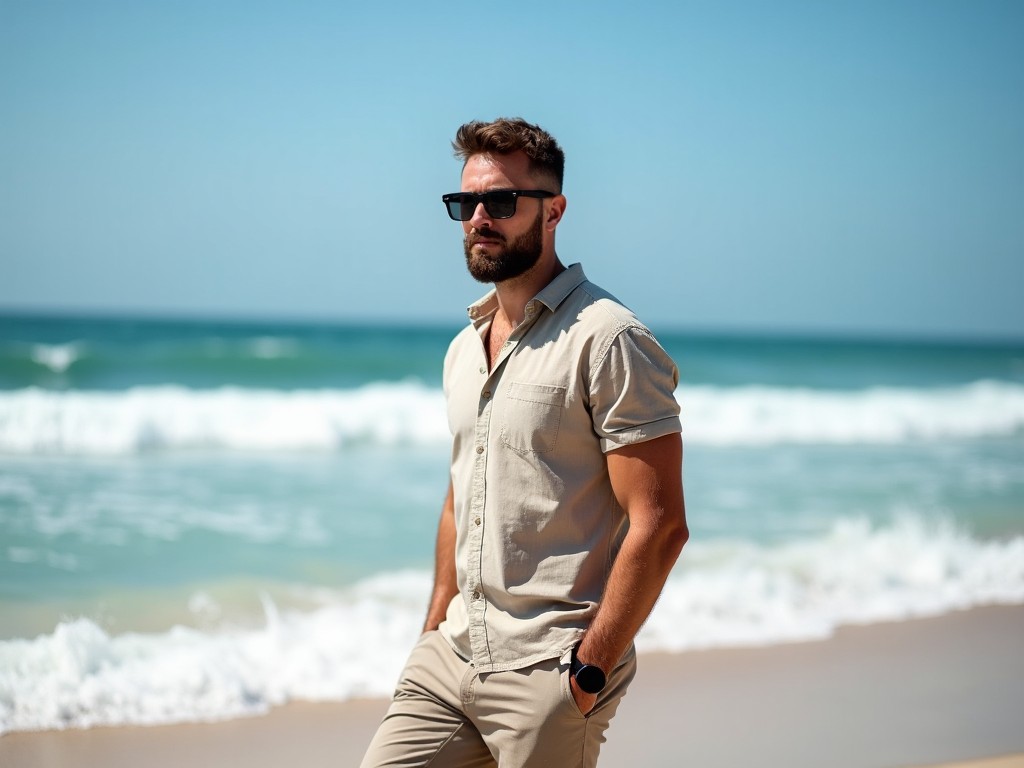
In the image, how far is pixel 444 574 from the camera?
8.79 feet

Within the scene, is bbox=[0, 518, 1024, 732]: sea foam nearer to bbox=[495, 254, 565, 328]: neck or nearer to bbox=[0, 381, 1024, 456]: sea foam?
bbox=[495, 254, 565, 328]: neck

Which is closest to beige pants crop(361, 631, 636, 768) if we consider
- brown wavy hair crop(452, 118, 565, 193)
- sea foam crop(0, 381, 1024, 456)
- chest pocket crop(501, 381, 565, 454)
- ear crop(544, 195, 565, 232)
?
chest pocket crop(501, 381, 565, 454)

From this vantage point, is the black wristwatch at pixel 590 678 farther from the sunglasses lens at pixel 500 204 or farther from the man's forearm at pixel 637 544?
the sunglasses lens at pixel 500 204

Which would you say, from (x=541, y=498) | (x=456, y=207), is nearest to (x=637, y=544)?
(x=541, y=498)

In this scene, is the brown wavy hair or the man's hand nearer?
the man's hand

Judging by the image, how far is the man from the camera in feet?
7.02

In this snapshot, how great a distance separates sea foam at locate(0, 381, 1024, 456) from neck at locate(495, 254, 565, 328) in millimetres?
10176

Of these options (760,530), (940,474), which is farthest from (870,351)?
(760,530)

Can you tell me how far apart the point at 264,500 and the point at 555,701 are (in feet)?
23.6

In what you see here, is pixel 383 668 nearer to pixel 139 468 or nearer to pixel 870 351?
pixel 139 468

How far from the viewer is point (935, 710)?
470cm

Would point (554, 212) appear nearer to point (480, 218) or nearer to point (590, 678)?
point (480, 218)

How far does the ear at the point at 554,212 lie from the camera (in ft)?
7.82

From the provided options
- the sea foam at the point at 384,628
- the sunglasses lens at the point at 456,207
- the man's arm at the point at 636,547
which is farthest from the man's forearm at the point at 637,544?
the sea foam at the point at 384,628
